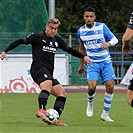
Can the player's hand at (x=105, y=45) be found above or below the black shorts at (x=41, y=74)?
above

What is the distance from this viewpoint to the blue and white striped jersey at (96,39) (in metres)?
13.8

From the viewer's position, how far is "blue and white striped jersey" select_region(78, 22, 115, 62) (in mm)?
13812

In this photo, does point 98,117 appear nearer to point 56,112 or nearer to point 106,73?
point 106,73

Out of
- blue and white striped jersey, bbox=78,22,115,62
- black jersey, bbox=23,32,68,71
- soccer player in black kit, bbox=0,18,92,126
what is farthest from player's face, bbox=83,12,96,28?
black jersey, bbox=23,32,68,71

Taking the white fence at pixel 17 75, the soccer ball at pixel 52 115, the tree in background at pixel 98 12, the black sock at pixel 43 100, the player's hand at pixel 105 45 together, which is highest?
the player's hand at pixel 105 45

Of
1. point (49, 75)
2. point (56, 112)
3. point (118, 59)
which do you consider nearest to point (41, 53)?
point (49, 75)

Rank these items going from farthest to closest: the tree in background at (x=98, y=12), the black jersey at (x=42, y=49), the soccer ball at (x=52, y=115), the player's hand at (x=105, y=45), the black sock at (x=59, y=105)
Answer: the tree in background at (x=98, y=12) < the player's hand at (x=105, y=45) < the black jersey at (x=42, y=49) < the black sock at (x=59, y=105) < the soccer ball at (x=52, y=115)

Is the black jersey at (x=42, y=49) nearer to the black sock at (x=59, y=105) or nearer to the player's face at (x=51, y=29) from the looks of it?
the player's face at (x=51, y=29)

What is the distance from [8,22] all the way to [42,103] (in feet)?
51.4

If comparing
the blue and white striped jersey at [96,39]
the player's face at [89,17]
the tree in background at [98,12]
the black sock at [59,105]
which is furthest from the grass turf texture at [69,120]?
the tree in background at [98,12]

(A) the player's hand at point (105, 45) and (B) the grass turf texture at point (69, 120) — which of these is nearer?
(B) the grass turf texture at point (69, 120)

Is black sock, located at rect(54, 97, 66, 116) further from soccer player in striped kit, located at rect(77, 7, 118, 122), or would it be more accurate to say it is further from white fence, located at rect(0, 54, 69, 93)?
white fence, located at rect(0, 54, 69, 93)

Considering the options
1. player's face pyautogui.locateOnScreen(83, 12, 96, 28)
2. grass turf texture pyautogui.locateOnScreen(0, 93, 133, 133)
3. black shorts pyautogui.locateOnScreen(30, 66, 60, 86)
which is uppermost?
player's face pyautogui.locateOnScreen(83, 12, 96, 28)

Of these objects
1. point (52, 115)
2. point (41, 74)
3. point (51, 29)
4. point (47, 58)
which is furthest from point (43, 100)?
point (51, 29)
